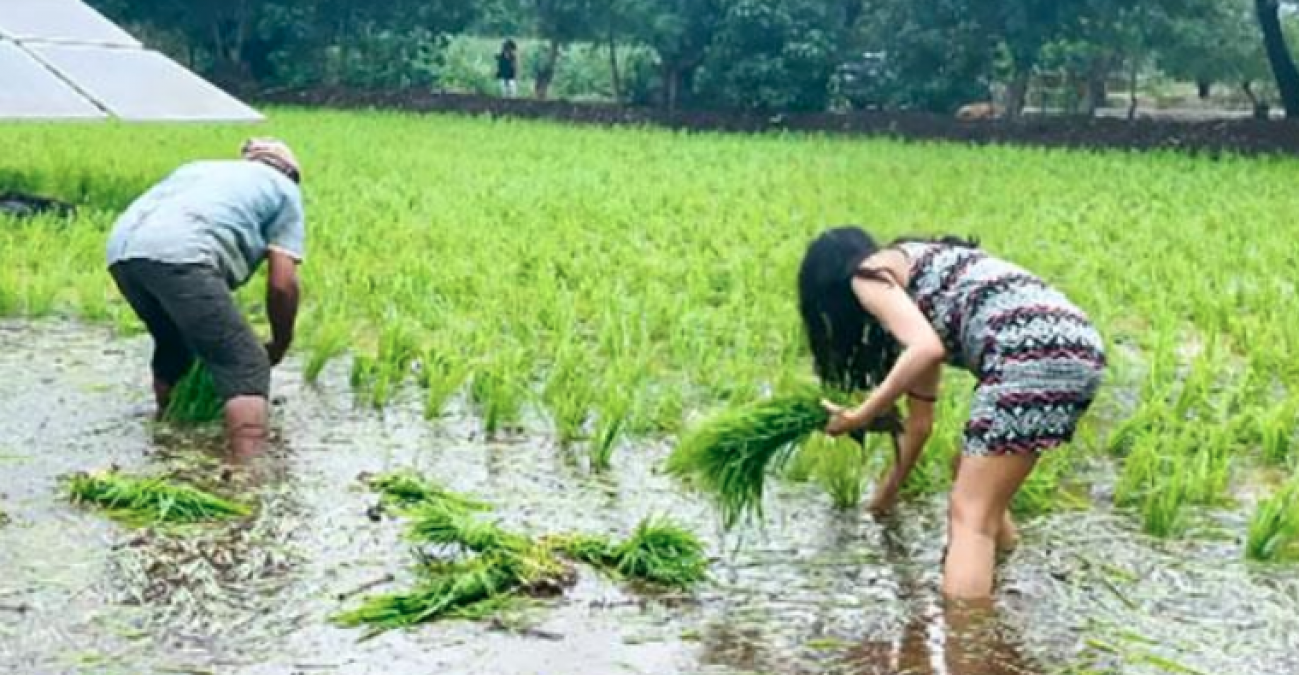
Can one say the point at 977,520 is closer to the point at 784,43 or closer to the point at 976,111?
the point at 784,43

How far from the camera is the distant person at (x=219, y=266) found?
4.92m

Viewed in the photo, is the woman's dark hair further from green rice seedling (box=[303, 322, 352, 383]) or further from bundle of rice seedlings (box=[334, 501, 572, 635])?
green rice seedling (box=[303, 322, 352, 383])

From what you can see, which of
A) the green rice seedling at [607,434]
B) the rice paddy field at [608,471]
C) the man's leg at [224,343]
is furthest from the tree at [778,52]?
the man's leg at [224,343]

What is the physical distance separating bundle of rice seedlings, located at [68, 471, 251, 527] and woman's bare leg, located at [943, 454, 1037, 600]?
5.56 ft

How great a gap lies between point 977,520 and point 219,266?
2.42 m

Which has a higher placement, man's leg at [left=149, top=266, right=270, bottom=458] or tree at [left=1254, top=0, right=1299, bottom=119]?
tree at [left=1254, top=0, right=1299, bottom=119]

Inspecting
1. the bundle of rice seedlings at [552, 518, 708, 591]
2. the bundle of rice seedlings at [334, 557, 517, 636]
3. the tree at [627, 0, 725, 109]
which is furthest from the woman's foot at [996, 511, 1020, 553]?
the tree at [627, 0, 725, 109]

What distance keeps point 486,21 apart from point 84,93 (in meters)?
18.7

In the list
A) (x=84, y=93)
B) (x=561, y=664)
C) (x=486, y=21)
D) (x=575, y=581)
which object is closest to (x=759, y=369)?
(x=575, y=581)

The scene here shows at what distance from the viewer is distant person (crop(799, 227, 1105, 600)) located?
367 centimetres

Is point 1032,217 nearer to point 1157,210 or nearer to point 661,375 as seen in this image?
point 1157,210

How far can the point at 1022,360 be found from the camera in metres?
3.69

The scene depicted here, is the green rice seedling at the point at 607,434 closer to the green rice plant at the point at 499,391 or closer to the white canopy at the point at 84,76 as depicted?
the green rice plant at the point at 499,391

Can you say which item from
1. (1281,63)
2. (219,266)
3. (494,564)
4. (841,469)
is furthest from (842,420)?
(1281,63)
